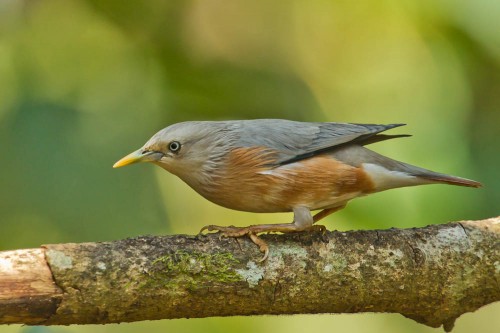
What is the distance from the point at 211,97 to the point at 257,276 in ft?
6.22

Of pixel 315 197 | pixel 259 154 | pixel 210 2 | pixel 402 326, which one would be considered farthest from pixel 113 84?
pixel 402 326

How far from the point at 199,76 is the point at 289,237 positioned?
1669 millimetres

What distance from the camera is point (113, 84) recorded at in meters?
5.70

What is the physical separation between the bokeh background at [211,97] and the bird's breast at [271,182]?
27.3 inches

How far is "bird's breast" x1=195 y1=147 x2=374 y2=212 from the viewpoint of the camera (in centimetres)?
452

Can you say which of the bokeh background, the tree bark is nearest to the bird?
the tree bark

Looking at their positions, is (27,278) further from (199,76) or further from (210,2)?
(210,2)

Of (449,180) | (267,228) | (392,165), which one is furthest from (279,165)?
(449,180)

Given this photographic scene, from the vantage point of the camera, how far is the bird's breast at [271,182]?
178 inches

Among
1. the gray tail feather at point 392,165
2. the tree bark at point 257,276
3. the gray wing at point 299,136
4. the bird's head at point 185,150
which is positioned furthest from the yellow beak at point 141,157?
the gray tail feather at point 392,165

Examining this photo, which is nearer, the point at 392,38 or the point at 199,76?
the point at 199,76

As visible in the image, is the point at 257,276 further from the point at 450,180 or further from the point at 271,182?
the point at 450,180

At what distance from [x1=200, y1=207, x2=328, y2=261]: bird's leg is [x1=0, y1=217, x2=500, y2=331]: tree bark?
0.15ft

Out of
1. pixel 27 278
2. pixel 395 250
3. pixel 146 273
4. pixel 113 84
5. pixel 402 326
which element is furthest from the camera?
pixel 402 326
